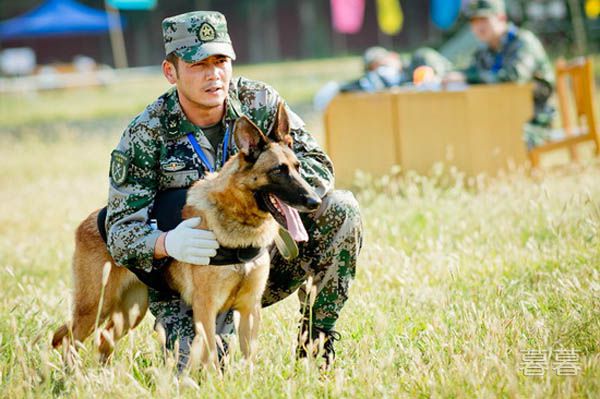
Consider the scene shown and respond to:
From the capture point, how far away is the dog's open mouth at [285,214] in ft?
10.8

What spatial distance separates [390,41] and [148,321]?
31.6 m

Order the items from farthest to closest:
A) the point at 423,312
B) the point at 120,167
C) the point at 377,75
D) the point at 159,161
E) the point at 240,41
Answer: the point at 240,41
the point at 377,75
the point at 423,312
the point at 159,161
the point at 120,167

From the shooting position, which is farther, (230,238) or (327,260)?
(327,260)

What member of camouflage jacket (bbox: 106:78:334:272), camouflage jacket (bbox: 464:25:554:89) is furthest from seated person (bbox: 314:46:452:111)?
camouflage jacket (bbox: 106:78:334:272)

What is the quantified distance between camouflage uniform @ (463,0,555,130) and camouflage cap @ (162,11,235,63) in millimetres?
4939

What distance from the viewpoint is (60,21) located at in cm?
3375

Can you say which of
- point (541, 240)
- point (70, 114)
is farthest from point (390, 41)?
point (541, 240)

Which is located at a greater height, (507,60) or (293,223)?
(507,60)

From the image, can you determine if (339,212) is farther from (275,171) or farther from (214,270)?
(214,270)

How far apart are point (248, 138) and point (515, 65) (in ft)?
18.0

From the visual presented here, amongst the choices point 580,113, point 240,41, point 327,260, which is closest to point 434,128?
point 580,113

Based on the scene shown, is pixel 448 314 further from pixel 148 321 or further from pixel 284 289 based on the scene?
pixel 148 321

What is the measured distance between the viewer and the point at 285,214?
3.36 metres

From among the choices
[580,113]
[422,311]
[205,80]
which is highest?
[205,80]
